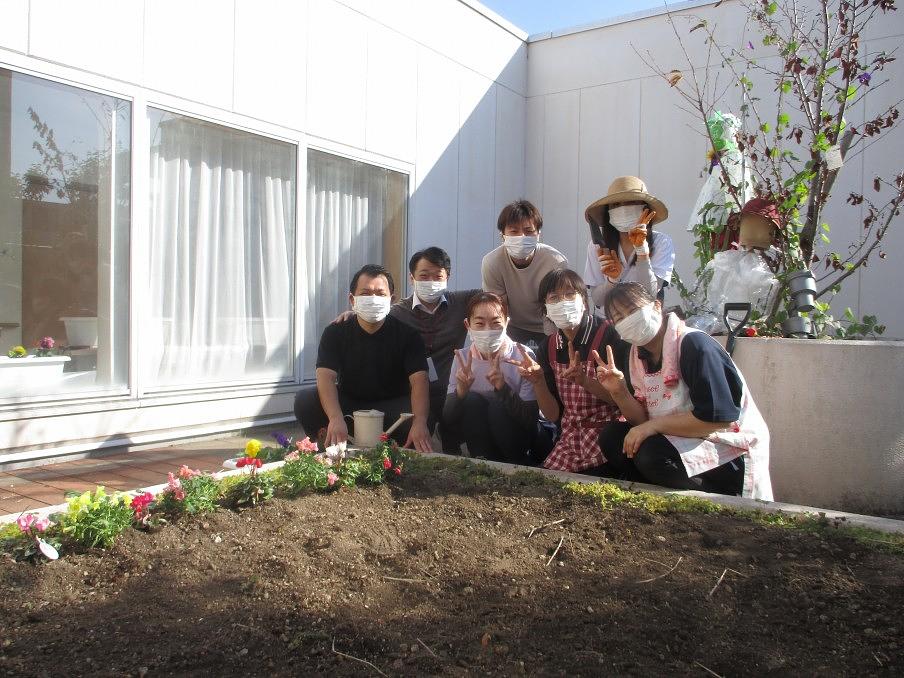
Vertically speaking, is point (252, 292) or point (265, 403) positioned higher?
point (252, 292)

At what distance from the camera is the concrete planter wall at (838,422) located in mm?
3033

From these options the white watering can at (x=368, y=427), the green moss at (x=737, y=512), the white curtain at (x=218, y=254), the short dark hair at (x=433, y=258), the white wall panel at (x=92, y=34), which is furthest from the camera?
the white curtain at (x=218, y=254)

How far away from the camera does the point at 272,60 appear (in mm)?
5270

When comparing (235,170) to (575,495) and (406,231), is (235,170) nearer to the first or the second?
(406,231)

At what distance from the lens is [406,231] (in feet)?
21.6

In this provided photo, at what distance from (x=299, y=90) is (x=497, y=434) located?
11.2 ft

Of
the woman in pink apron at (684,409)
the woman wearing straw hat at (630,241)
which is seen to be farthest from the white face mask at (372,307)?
the woman in pink apron at (684,409)

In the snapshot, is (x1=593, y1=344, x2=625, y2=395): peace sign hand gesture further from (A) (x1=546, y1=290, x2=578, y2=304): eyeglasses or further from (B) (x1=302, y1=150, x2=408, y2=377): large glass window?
(B) (x1=302, y1=150, x2=408, y2=377): large glass window

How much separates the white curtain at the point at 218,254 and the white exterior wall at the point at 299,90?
15 cm

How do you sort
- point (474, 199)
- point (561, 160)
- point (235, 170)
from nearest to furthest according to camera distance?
point (235, 170) → point (474, 199) → point (561, 160)

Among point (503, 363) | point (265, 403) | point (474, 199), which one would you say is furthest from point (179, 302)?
point (474, 199)

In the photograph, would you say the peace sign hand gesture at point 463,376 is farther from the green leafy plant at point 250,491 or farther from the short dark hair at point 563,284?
the green leafy plant at point 250,491

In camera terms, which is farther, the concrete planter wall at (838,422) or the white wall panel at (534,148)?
the white wall panel at (534,148)

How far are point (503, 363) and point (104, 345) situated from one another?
2593 millimetres
